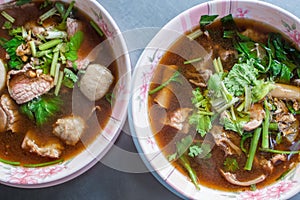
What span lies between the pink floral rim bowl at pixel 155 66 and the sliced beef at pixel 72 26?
0.29 metres

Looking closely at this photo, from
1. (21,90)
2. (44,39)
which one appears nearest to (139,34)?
(44,39)

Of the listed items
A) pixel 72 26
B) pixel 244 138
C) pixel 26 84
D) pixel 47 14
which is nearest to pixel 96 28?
pixel 72 26

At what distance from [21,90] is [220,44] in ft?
2.61

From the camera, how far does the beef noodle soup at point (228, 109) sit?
185cm

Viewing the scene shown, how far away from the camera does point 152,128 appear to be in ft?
6.22

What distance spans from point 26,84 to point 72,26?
0.28 metres

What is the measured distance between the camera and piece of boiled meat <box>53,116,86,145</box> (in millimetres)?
1865

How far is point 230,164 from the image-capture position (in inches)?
74.2

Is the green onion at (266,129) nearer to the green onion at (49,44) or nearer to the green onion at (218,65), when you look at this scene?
the green onion at (218,65)

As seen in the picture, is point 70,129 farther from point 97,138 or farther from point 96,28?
point 96,28

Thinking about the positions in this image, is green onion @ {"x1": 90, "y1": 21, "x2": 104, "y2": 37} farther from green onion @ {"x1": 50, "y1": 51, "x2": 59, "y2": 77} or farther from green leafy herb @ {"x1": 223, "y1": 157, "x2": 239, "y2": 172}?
green leafy herb @ {"x1": 223, "y1": 157, "x2": 239, "y2": 172}

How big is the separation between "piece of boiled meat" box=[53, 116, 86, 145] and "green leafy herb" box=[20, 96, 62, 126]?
5 cm

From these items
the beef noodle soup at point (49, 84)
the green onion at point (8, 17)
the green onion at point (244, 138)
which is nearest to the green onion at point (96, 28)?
the beef noodle soup at point (49, 84)

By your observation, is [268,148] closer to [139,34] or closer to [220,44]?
[220,44]
